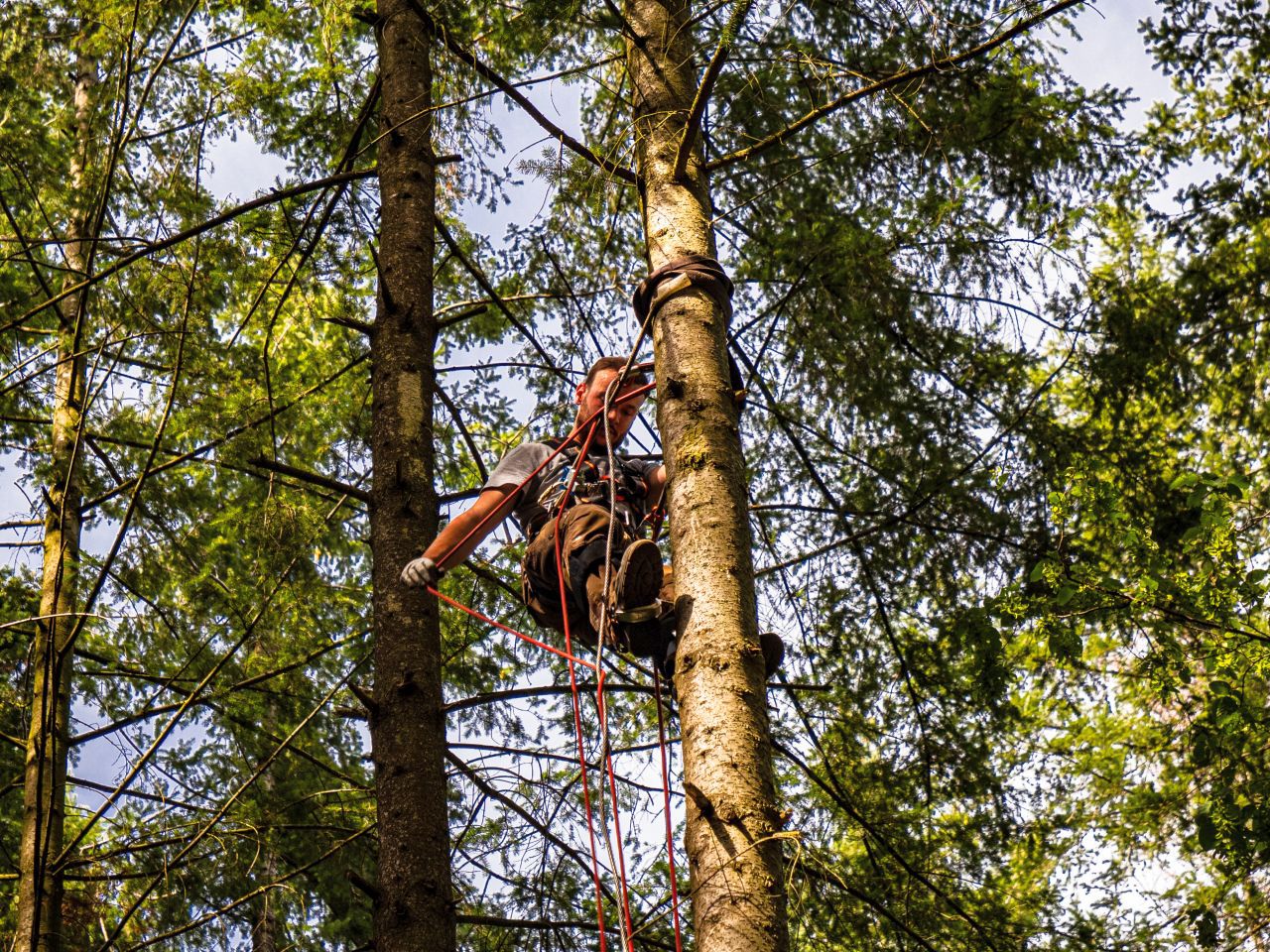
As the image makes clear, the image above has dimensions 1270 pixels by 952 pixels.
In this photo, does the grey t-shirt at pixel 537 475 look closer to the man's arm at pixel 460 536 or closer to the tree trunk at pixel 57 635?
the man's arm at pixel 460 536

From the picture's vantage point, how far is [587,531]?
4.29m

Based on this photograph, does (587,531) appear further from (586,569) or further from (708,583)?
(708,583)

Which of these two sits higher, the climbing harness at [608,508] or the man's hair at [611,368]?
the man's hair at [611,368]

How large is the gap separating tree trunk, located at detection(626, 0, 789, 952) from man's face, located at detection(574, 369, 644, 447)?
3.00 feet

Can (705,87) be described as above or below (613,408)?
above

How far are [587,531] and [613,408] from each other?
463 mm

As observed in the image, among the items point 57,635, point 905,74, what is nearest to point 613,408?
point 905,74

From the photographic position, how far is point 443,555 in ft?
14.9

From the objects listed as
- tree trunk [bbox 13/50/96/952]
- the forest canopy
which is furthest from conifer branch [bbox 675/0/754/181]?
tree trunk [bbox 13/50/96/952]

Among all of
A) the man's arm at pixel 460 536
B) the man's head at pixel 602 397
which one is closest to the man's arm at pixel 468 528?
the man's arm at pixel 460 536

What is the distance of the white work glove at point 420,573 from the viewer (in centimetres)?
450

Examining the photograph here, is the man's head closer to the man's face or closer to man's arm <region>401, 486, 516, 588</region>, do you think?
the man's face

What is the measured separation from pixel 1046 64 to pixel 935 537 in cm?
253

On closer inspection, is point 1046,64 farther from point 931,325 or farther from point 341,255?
point 341,255
